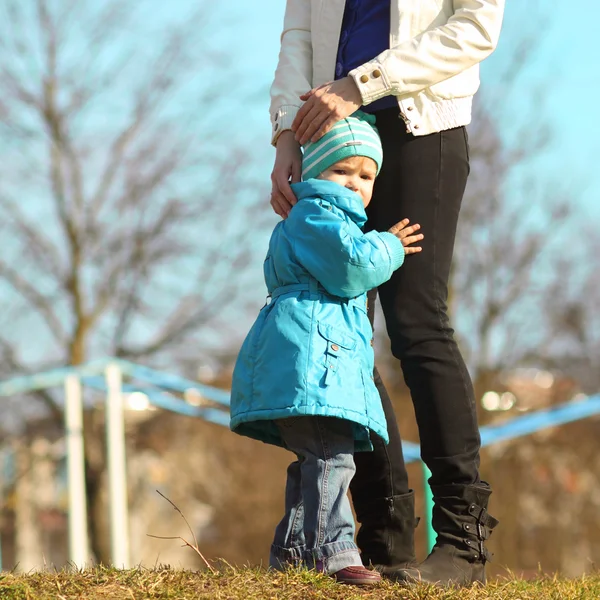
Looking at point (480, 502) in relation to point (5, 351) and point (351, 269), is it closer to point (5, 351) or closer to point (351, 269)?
point (351, 269)

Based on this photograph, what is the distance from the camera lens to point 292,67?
3.05 metres

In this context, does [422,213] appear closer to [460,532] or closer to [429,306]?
[429,306]

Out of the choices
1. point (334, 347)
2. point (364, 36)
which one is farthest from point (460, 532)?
point (364, 36)

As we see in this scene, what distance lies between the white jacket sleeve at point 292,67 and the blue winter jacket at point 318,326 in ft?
1.14

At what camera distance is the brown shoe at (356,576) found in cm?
247

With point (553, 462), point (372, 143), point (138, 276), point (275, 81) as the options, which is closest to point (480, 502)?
point (372, 143)

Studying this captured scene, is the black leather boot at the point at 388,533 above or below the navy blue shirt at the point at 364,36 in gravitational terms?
below

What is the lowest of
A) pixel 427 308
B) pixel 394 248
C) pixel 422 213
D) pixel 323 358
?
pixel 323 358

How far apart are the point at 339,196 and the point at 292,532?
2.89 feet

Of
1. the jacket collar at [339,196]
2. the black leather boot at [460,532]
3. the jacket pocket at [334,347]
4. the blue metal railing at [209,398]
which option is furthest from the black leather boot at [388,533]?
the blue metal railing at [209,398]

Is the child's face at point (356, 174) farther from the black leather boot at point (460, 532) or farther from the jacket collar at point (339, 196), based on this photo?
the black leather boot at point (460, 532)

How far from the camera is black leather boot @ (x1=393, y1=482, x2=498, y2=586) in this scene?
2.66 meters

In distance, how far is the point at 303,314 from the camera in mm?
2572

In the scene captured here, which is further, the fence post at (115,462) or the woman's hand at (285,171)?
the fence post at (115,462)
